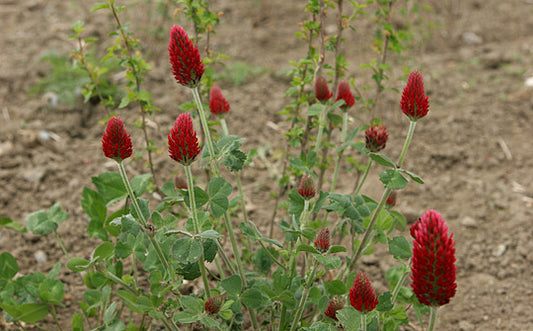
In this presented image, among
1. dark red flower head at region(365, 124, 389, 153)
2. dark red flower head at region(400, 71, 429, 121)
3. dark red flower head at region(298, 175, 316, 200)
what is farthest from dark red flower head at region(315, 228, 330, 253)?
dark red flower head at region(400, 71, 429, 121)

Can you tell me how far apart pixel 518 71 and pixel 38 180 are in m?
4.32

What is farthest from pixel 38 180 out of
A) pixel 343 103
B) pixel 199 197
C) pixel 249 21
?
pixel 249 21

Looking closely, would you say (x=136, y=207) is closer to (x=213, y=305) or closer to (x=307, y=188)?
(x=213, y=305)

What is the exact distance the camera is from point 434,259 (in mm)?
1400

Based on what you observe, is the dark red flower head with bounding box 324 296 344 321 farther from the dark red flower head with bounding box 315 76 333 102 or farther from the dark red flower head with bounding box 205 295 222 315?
the dark red flower head with bounding box 315 76 333 102

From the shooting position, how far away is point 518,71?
4.70 meters

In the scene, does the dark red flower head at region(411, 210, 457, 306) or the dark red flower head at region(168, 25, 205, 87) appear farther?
the dark red flower head at region(168, 25, 205, 87)

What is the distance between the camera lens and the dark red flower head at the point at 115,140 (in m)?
1.60

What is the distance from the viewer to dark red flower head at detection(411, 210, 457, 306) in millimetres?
1390

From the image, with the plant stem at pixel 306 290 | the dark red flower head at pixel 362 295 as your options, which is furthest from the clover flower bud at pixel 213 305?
the dark red flower head at pixel 362 295

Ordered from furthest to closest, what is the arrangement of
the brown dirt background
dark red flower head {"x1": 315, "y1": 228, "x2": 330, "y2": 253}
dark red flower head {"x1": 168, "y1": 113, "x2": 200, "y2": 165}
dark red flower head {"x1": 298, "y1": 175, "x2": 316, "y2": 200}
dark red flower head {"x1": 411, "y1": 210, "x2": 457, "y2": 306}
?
1. the brown dirt background
2. dark red flower head {"x1": 298, "y1": 175, "x2": 316, "y2": 200}
3. dark red flower head {"x1": 315, "y1": 228, "x2": 330, "y2": 253}
4. dark red flower head {"x1": 168, "y1": 113, "x2": 200, "y2": 165}
5. dark red flower head {"x1": 411, "y1": 210, "x2": 457, "y2": 306}

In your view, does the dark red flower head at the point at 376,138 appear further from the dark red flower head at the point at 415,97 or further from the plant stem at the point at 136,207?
the plant stem at the point at 136,207

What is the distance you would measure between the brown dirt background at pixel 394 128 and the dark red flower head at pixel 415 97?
107cm

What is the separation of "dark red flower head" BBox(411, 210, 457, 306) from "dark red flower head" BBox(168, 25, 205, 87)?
0.91 meters
